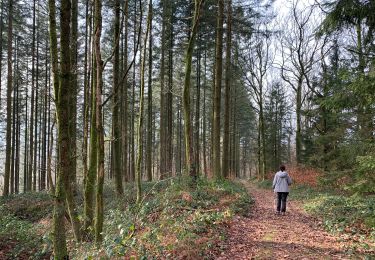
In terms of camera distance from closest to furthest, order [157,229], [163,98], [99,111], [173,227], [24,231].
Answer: [157,229], [99,111], [173,227], [24,231], [163,98]

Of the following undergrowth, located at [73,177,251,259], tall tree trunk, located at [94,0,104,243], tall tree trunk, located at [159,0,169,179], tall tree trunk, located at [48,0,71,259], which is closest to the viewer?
tall tree trunk, located at [48,0,71,259]

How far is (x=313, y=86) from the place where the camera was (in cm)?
2414

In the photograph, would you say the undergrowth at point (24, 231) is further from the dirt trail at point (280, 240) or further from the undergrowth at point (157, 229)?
the dirt trail at point (280, 240)

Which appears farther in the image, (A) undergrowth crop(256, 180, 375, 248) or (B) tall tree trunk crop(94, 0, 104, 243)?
(A) undergrowth crop(256, 180, 375, 248)

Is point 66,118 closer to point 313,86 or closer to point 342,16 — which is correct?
point 342,16

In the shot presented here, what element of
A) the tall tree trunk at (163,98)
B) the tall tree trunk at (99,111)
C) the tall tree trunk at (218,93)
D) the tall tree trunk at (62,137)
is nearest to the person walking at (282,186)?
the tall tree trunk at (218,93)

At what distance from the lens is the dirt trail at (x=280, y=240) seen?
5852 mm

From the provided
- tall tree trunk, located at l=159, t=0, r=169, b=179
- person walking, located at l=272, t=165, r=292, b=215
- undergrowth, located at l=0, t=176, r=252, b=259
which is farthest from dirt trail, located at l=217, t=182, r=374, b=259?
tall tree trunk, located at l=159, t=0, r=169, b=179

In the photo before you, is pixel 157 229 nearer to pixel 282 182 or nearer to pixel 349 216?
pixel 349 216

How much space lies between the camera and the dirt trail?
5852 millimetres

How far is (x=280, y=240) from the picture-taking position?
6906mm

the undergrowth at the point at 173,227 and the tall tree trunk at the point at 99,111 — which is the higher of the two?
the tall tree trunk at the point at 99,111

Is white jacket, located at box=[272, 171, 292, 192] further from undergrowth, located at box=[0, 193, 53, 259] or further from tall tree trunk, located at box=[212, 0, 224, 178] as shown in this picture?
undergrowth, located at box=[0, 193, 53, 259]

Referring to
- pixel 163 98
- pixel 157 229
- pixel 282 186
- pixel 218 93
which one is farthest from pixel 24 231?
pixel 163 98
